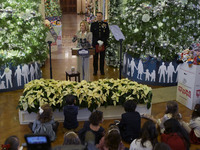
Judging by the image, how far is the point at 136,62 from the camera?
→ 7758mm

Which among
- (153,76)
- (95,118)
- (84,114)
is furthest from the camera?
(153,76)

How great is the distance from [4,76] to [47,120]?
287cm

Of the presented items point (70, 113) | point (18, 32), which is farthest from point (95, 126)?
point (18, 32)

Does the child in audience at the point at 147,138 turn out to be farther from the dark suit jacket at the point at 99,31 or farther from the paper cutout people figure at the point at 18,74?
the dark suit jacket at the point at 99,31

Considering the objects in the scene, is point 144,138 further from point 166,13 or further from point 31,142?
point 166,13

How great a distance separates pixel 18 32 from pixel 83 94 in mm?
2732

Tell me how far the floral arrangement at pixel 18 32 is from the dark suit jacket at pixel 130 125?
139 inches

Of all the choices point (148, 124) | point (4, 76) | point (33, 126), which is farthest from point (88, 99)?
point (4, 76)

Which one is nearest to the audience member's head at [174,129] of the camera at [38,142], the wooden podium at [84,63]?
the camera at [38,142]

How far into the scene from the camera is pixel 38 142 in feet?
6.13

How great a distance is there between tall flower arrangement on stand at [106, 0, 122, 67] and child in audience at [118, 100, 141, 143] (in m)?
4.34

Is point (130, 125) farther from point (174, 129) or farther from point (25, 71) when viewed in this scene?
point (25, 71)

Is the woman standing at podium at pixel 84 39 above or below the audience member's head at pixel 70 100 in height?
above

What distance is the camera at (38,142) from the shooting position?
73.0 inches
